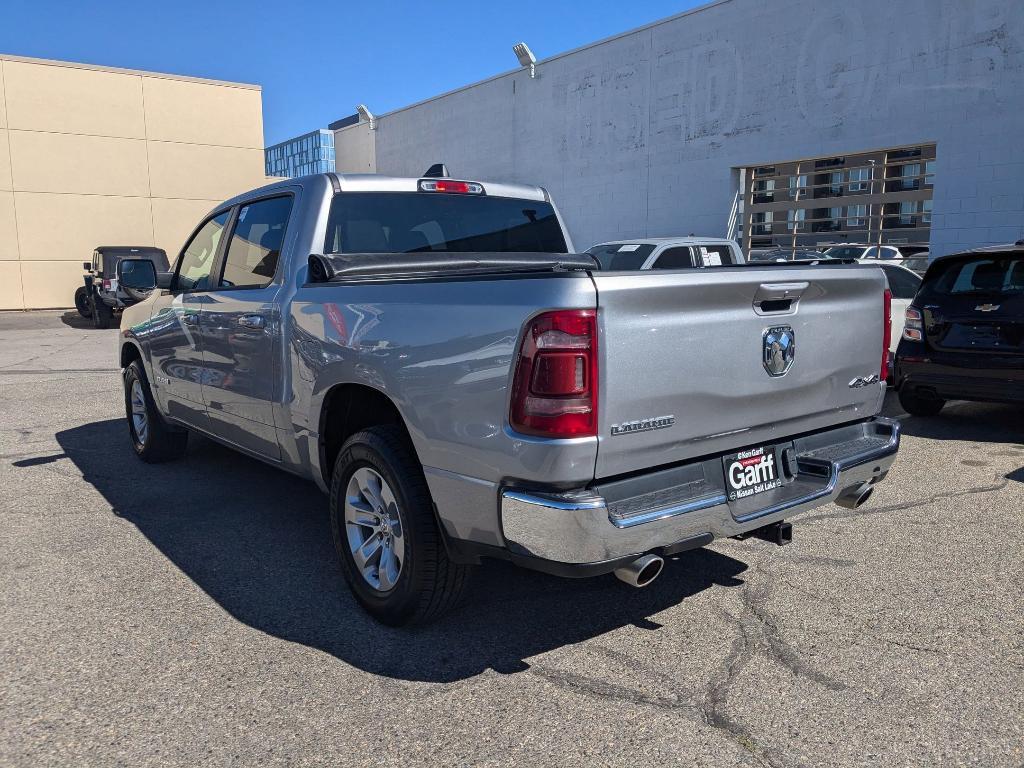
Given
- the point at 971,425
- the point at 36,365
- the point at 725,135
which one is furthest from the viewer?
the point at 725,135

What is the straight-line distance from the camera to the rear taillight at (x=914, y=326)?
7.35 meters

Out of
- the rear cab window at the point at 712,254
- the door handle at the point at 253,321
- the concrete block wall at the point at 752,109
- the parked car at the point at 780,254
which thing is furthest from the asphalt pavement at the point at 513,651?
the parked car at the point at 780,254

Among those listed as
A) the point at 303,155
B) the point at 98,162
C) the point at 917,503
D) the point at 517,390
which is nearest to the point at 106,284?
the point at 98,162

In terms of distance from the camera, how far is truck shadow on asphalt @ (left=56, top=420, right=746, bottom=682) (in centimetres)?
331

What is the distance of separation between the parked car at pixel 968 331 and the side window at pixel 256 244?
5717 mm

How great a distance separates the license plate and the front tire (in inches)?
44.2

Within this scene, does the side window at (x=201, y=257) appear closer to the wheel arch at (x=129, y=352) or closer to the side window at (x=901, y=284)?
the wheel arch at (x=129, y=352)

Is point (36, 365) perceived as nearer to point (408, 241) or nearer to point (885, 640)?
point (408, 241)

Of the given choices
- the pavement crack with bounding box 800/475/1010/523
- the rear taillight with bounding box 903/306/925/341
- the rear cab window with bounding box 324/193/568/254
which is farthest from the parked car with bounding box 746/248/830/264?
the rear cab window with bounding box 324/193/568/254

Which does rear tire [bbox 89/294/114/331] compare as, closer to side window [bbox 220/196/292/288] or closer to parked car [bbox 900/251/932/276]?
side window [bbox 220/196/292/288]

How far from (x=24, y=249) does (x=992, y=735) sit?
28.0 m

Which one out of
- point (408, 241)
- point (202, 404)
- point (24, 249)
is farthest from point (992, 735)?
point (24, 249)

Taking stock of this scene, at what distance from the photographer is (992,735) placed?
2.66 metres

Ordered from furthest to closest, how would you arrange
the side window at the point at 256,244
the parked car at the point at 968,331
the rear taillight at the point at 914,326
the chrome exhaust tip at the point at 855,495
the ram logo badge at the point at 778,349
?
1. the rear taillight at the point at 914,326
2. the parked car at the point at 968,331
3. the side window at the point at 256,244
4. the chrome exhaust tip at the point at 855,495
5. the ram logo badge at the point at 778,349
